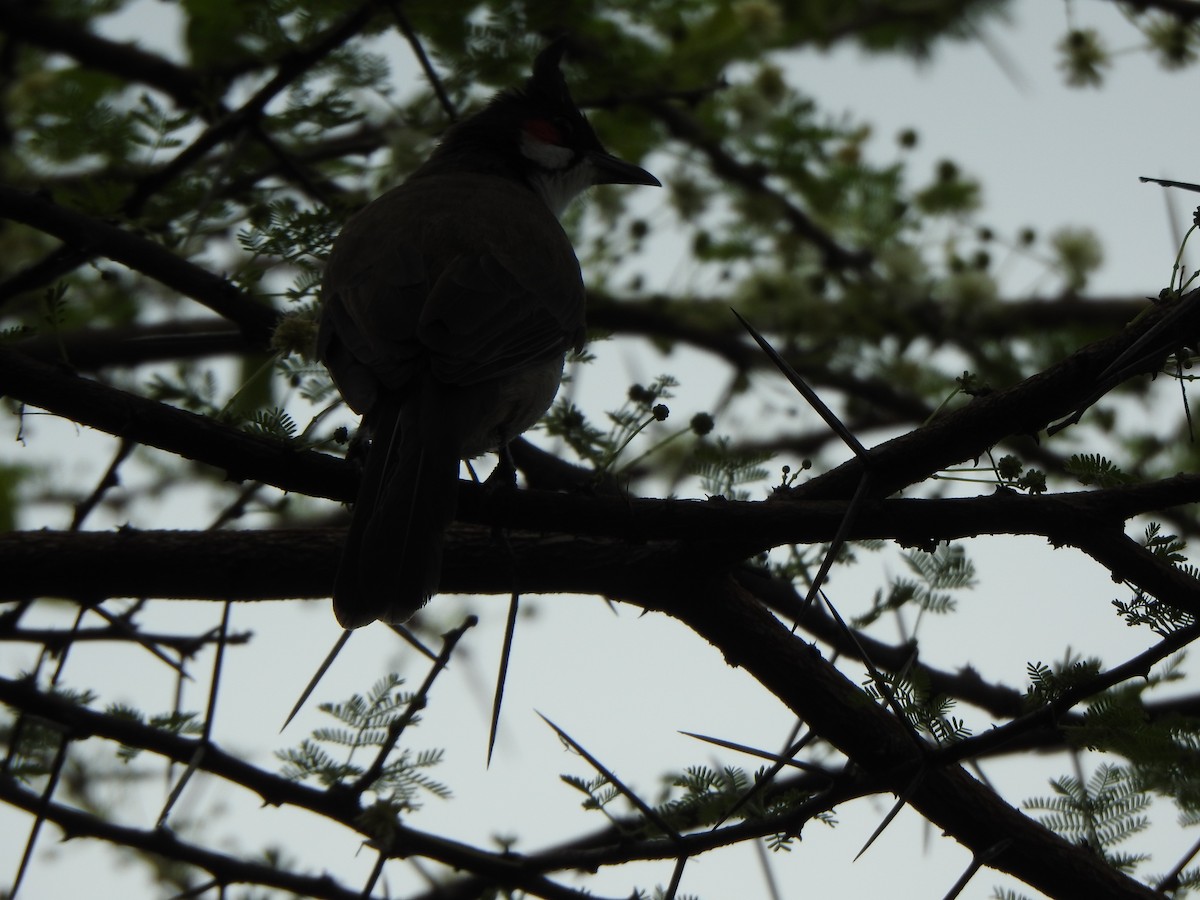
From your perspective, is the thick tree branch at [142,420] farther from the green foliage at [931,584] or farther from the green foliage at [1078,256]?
the green foliage at [1078,256]

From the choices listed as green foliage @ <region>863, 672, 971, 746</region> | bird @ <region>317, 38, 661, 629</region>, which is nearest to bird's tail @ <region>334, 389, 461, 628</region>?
bird @ <region>317, 38, 661, 629</region>

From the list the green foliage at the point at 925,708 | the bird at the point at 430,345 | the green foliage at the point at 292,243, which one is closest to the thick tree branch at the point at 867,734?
the green foliage at the point at 925,708

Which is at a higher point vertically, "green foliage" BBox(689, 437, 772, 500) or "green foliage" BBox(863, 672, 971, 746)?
"green foliage" BBox(689, 437, 772, 500)

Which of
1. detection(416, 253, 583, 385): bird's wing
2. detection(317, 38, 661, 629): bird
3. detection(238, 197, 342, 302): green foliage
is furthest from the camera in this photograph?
detection(238, 197, 342, 302): green foliage

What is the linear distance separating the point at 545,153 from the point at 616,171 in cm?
30

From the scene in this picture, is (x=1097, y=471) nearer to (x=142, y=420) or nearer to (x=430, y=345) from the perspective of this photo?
(x=430, y=345)

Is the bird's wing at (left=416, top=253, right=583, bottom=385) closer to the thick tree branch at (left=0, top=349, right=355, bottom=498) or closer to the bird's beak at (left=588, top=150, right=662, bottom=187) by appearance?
the thick tree branch at (left=0, top=349, right=355, bottom=498)

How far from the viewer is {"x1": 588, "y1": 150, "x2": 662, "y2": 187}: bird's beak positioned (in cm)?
520

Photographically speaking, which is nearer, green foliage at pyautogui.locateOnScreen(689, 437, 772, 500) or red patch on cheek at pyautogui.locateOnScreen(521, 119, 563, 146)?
green foliage at pyautogui.locateOnScreen(689, 437, 772, 500)

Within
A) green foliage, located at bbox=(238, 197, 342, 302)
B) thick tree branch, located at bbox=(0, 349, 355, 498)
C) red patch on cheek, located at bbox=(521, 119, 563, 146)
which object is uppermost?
red patch on cheek, located at bbox=(521, 119, 563, 146)

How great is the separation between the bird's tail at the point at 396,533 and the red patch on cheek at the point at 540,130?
2.49 m

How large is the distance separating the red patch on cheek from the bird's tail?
2493 millimetres

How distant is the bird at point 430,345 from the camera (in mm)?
2742

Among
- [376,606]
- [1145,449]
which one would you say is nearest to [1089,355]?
[376,606]
